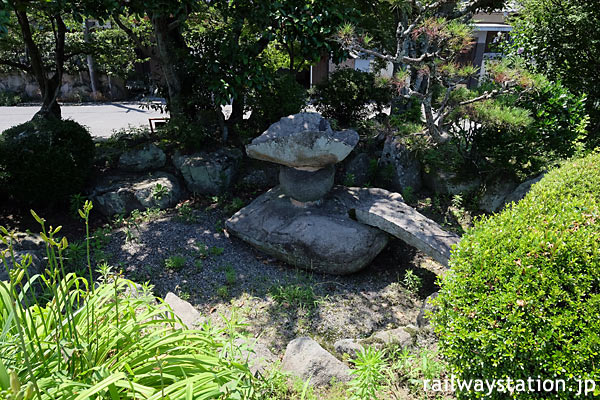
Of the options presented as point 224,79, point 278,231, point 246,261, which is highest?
point 224,79

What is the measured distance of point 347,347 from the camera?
11.0 ft

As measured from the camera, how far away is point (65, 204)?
5.89 m

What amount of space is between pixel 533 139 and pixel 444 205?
151cm

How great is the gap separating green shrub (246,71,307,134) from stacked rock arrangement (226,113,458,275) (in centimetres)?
149

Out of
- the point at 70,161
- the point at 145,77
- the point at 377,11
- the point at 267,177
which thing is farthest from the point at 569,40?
the point at 70,161

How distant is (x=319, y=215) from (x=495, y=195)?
2.84 meters

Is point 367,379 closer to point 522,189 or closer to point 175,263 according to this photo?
point 175,263

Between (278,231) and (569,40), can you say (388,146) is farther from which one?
(569,40)

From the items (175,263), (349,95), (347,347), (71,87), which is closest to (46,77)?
(175,263)

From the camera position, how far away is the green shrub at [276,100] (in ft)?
21.5

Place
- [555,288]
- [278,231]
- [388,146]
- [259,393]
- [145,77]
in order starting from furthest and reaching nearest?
[145,77]
[388,146]
[278,231]
[259,393]
[555,288]

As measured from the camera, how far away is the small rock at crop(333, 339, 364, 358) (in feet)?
10.8

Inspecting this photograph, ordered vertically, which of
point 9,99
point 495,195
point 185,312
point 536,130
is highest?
point 9,99

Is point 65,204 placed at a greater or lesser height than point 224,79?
lesser
